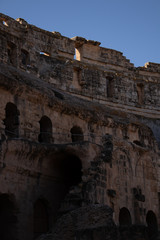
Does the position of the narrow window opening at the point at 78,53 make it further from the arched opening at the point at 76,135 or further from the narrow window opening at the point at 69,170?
the narrow window opening at the point at 69,170

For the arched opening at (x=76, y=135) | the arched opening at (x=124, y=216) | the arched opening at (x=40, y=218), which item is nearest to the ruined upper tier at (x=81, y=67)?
the arched opening at (x=76, y=135)

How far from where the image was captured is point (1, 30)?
88.5ft

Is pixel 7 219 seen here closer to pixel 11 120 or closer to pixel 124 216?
pixel 11 120

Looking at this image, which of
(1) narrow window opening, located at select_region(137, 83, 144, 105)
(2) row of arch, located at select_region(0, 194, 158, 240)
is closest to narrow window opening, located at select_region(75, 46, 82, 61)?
(1) narrow window opening, located at select_region(137, 83, 144, 105)

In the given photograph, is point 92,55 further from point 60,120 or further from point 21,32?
point 60,120

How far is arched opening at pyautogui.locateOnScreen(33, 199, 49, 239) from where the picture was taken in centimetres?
1808

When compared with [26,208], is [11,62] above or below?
above

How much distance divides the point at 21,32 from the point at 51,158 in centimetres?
1234

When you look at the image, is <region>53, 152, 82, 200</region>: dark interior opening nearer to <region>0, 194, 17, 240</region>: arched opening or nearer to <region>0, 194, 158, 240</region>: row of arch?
<region>0, 194, 158, 240</region>: row of arch

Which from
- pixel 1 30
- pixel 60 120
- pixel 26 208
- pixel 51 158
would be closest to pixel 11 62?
pixel 1 30

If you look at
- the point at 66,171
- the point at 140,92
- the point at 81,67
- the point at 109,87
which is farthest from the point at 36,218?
the point at 140,92

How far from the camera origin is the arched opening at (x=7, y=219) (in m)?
16.6

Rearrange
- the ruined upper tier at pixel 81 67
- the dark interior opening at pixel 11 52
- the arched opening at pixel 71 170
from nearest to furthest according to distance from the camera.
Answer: the arched opening at pixel 71 170 → the dark interior opening at pixel 11 52 → the ruined upper tier at pixel 81 67

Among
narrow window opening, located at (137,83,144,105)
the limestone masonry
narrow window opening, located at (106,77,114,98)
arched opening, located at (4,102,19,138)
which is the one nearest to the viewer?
the limestone masonry
